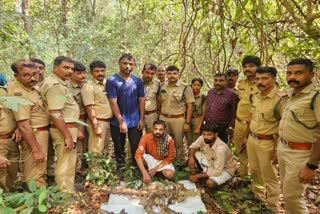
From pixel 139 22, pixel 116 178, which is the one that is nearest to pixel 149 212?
pixel 116 178

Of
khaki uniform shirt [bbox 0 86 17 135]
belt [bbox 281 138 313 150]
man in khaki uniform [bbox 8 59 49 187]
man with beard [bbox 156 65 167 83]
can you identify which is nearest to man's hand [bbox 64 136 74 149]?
man in khaki uniform [bbox 8 59 49 187]

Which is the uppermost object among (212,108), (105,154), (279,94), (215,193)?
(279,94)

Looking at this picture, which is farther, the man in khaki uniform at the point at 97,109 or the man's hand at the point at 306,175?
the man in khaki uniform at the point at 97,109

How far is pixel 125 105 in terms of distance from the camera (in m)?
4.67

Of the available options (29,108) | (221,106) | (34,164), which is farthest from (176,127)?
(29,108)

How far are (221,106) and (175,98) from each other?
0.83 m

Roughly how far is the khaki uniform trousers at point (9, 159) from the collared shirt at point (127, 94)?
159cm

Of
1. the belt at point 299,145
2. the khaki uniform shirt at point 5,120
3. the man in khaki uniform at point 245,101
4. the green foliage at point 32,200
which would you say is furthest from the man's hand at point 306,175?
the khaki uniform shirt at point 5,120

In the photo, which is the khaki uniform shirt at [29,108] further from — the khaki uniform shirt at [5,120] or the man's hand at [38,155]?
the man's hand at [38,155]

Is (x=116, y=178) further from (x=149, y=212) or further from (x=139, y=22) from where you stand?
(x=139, y=22)

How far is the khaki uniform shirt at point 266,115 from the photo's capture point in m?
3.46

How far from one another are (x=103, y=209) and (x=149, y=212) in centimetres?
61

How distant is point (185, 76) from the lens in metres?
9.69

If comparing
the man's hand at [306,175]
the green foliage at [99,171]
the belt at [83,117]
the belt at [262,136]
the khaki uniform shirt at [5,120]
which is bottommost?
the green foliage at [99,171]
